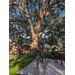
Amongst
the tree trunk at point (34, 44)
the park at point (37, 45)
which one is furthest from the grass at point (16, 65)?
the tree trunk at point (34, 44)

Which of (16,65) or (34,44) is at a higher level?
(34,44)

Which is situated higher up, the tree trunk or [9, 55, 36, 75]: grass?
the tree trunk

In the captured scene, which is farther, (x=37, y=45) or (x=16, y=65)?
(x=37, y=45)

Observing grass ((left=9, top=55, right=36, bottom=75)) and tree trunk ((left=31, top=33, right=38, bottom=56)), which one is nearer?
grass ((left=9, top=55, right=36, bottom=75))

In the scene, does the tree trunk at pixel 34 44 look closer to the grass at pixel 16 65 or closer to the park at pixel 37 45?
the park at pixel 37 45

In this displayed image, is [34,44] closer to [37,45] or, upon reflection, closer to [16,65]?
[37,45]

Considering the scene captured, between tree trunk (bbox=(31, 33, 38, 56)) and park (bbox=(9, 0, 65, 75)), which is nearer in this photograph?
park (bbox=(9, 0, 65, 75))

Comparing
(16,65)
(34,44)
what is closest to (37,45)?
(34,44)


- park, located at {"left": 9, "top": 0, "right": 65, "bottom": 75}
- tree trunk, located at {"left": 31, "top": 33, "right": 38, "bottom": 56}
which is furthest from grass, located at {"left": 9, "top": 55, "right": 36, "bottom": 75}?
tree trunk, located at {"left": 31, "top": 33, "right": 38, "bottom": 56}

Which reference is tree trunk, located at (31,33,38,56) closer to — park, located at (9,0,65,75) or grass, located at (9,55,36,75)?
park, located at (9,0,65,75)

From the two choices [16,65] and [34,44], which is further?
[34,44]
